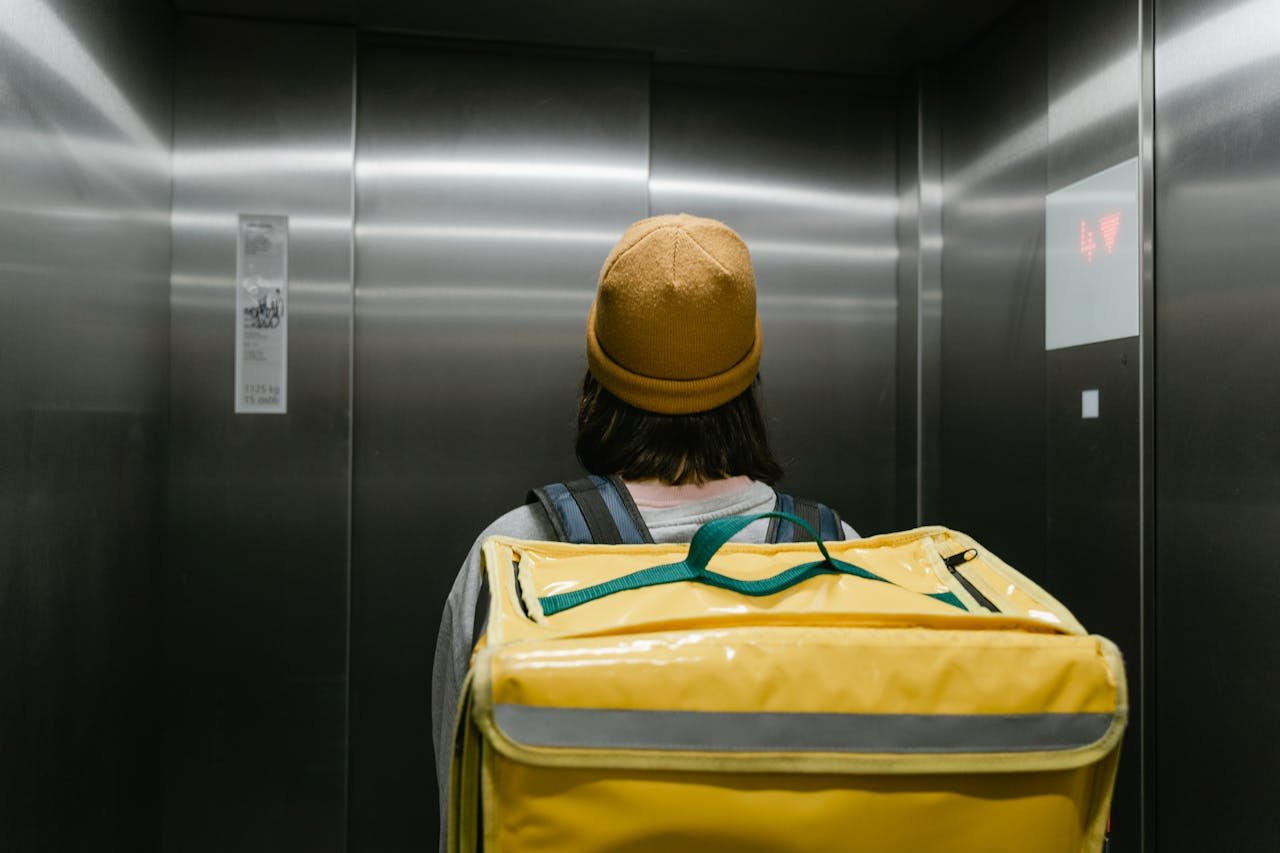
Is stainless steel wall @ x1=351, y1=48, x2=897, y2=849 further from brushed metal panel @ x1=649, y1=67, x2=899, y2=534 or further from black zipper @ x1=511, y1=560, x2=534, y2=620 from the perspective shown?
black zipper @ x1=511, y1=560, x2=534, y2=620

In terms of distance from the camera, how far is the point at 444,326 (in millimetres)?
2139

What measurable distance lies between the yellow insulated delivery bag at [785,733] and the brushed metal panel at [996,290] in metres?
1.34

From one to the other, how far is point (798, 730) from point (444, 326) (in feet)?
5.50

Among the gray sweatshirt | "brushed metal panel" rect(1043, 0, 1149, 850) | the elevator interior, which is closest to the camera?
the gray sweatshirt

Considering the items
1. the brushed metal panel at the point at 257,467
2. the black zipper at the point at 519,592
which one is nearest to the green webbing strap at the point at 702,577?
the black zipper at the point at 519,592

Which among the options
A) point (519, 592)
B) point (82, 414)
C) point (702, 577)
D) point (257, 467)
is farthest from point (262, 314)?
point (702, 577)

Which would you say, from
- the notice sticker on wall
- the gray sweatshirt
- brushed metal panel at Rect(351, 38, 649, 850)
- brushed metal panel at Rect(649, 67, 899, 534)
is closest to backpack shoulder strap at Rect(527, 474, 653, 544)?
the gray sweatshirt

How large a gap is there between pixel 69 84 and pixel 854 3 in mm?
1644

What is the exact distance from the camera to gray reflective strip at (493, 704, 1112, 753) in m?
0.64

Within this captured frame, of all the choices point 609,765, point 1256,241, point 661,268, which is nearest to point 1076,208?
point 1256,241

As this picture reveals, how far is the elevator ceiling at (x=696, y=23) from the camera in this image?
→ 6.45 feet

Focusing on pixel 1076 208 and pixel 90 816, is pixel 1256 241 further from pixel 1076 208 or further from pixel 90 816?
pixel 90 816

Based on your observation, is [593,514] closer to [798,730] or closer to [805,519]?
[805,519]

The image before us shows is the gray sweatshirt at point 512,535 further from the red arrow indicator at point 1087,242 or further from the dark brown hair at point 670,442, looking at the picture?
the red arrow indicator at point 1087,242
